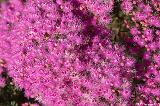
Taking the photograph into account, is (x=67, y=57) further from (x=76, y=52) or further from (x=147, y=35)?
(x=147, y=35)

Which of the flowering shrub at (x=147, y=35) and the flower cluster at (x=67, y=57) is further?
the flowering shrub at (x=147, y=35)

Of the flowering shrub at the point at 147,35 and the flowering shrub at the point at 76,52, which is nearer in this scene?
the flowering shrub at the point at 76,52

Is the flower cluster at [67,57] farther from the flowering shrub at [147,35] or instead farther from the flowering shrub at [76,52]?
the flowering shrub at [147,35]

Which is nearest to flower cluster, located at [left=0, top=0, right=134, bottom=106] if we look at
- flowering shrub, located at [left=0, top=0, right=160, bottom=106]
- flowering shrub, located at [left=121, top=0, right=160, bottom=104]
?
flowering shrub, located at [left=0, top=0, right=160, bottom=106]

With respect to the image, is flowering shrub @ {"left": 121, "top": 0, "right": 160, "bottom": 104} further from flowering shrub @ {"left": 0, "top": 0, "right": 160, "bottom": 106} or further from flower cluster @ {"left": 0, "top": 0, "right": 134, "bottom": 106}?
flower cluster @ {"left": 0, "top": 0, "right": 134, "bottom": 106}

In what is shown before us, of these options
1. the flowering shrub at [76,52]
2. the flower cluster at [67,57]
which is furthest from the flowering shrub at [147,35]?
the flower cluster at [67,57]

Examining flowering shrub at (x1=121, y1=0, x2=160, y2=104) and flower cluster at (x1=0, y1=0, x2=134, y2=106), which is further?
flowering shrub at (x1=121, y1=0, x2=160, y2=104)

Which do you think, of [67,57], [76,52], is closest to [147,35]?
[76,52]
